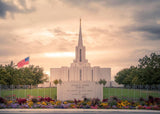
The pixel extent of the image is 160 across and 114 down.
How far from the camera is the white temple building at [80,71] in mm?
98062

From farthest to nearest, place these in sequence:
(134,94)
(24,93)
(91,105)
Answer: (24,93) < (134,94) < (91,105)

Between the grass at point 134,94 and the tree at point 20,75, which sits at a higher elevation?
the tree at point 20,75

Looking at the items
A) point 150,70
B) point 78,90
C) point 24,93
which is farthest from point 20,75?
point 78,90

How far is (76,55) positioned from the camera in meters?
99.4

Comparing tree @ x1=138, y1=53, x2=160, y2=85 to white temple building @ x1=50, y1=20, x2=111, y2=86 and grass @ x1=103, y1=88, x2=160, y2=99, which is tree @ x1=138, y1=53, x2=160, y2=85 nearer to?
grass @ x1=103, y1=88, x2=160, y2=99

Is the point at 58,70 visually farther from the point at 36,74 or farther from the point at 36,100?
the point at 36,100

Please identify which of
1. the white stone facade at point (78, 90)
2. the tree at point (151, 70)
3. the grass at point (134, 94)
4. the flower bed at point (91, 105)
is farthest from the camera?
the tree at point (151, 70)

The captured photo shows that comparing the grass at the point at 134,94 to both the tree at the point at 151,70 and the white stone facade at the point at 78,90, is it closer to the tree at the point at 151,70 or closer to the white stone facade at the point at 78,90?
the tree at the point at 151,70

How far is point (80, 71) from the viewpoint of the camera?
98.5m

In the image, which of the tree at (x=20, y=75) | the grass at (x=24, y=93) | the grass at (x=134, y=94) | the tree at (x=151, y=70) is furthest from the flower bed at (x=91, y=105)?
the tree at (x=20, y=75)

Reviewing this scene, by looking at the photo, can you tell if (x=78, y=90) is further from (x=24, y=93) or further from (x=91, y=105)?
(x=24, y=93)

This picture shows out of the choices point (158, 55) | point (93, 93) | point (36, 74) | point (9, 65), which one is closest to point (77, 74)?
point (36, 74)

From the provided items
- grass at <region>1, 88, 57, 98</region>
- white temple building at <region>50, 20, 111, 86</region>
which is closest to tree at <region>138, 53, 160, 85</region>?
grass at <region>1, 88, 57, 98</region>

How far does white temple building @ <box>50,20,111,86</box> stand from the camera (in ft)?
322
